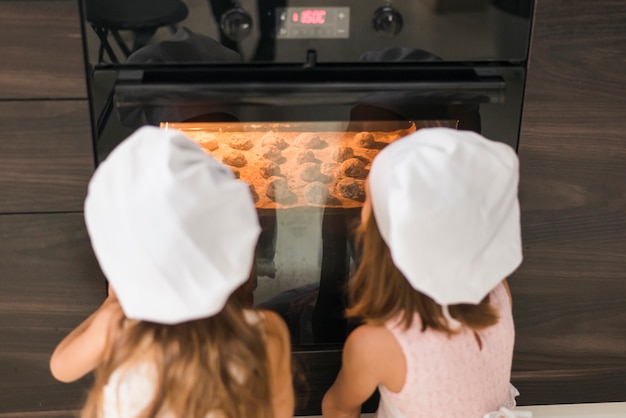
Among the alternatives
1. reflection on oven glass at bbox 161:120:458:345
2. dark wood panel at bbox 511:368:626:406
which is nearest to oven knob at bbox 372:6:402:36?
reflection on oven glass at bbox 161:120:458:345

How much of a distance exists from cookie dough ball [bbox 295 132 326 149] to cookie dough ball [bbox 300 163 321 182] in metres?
0.04

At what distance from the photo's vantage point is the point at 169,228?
0.98 metres

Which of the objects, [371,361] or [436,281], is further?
[371,361]

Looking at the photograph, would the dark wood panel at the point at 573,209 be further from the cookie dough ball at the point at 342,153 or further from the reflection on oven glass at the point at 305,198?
the cookie dough ball at the point at 342,153

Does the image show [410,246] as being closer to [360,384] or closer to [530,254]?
[360,384]

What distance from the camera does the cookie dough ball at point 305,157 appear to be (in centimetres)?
142

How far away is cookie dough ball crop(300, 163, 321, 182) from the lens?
143cm

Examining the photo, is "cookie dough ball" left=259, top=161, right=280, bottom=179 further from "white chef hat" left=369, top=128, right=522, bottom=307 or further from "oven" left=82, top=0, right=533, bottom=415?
"white chef hat" left=369, top=128, right=522, bottom=307

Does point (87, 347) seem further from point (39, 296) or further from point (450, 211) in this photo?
point (450, 211)

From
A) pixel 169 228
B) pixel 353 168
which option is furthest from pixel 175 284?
pixel 353 168

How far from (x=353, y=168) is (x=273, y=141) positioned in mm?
145

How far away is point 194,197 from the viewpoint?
3.26 ft

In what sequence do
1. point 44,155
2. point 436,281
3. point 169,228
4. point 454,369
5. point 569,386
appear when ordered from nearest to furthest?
point 169,228
point 436,281
point 454,369
point 44,155
point 569,386

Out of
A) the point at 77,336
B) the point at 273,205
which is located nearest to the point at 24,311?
the point at 77,336
